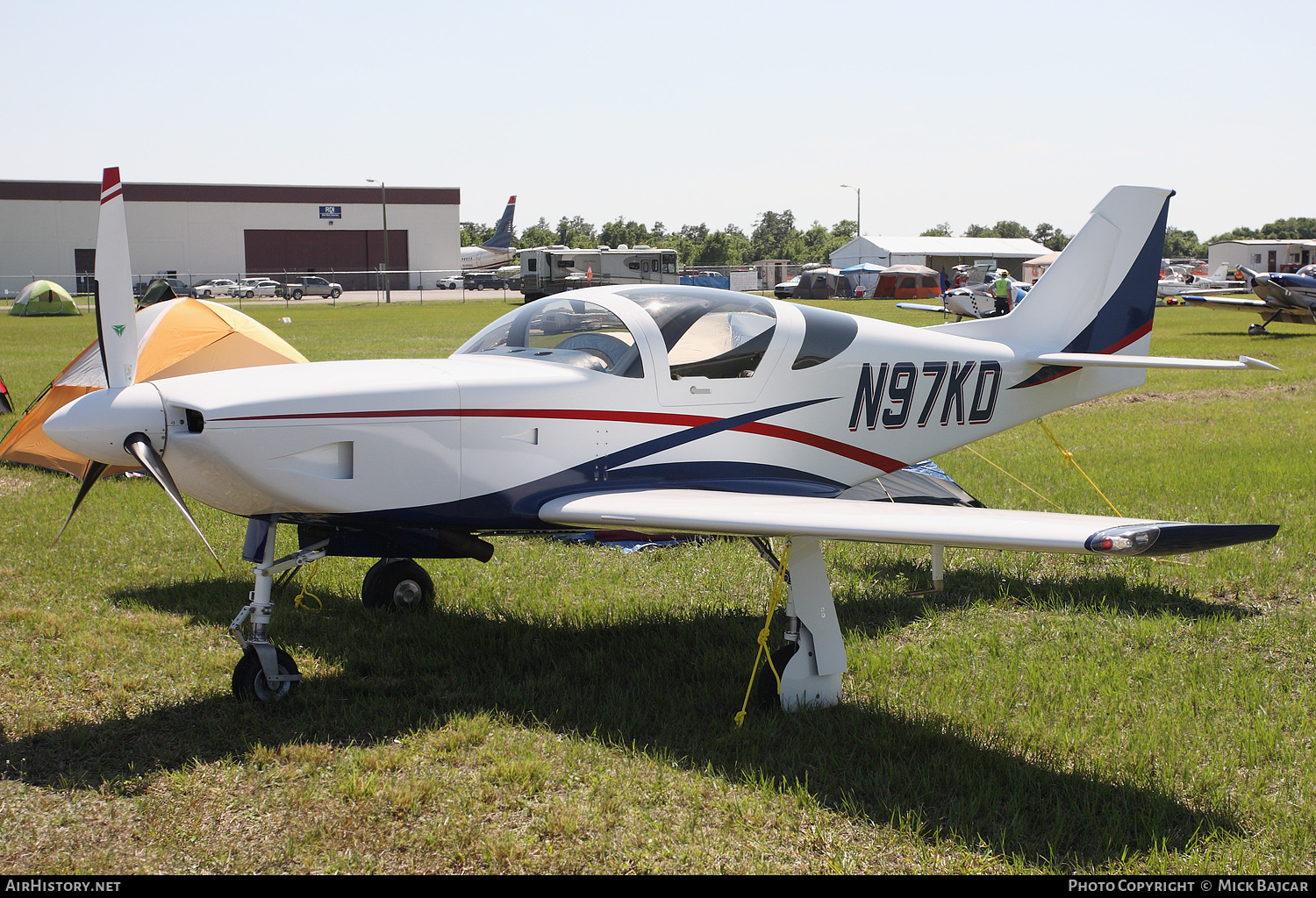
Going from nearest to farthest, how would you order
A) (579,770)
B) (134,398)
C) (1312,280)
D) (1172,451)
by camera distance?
(579,770) < (134,398) < (1172,451) < (1312,280)

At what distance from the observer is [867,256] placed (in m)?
82.7

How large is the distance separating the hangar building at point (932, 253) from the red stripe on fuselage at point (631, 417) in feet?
250

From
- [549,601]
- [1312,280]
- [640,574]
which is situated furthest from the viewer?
[1312,280]

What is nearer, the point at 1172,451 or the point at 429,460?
the point at 429,460

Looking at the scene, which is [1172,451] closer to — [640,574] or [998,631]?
[998,631]

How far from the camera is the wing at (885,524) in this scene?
151 inches

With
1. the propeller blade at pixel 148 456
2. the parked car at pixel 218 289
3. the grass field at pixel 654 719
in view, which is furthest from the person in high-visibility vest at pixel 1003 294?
the parked car at pixel 218 289

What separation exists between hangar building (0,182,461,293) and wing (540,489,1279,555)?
6453cm

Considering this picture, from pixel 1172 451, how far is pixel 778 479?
6832 mm

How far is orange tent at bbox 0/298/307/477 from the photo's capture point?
967cm

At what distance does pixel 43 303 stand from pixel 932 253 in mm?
62808

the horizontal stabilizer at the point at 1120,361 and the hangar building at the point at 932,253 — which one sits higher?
the hangar building at the point at 932,253

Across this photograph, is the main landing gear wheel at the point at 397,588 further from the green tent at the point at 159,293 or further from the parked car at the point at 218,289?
the parked car at the point at 218,289

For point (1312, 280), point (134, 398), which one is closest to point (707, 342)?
point (134, 398)
